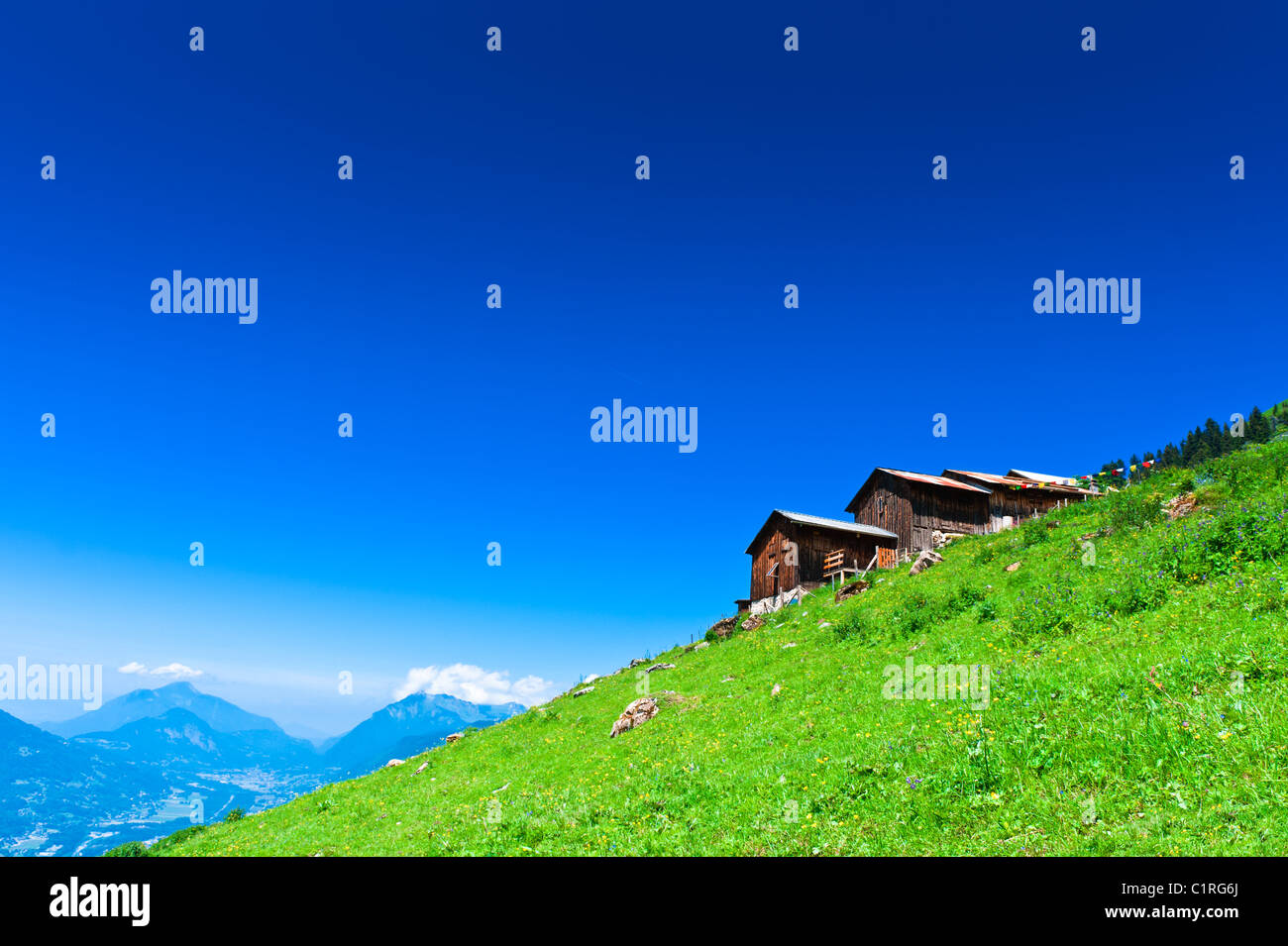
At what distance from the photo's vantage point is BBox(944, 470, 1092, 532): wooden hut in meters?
56.4

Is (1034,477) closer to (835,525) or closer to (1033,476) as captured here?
(1033,476)

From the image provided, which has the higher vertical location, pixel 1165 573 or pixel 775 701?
pixel 1165 573

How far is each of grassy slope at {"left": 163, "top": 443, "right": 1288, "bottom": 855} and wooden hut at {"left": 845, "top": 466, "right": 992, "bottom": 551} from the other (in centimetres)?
2640

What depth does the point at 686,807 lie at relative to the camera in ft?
43.2

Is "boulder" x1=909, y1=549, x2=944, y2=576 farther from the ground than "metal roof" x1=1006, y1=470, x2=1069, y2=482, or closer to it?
closer to it

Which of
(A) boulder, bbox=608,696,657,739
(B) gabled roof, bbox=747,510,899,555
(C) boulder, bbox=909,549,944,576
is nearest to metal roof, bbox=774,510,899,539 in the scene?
(B) gabled roof, bbox=747,510,899,555

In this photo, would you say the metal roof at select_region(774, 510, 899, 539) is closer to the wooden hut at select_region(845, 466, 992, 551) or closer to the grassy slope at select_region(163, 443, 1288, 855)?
the wooden hut at select_region(845, 466, 992, 551)

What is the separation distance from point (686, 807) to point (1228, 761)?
28.8 feet

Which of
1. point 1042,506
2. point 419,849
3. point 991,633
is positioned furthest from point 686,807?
point 1042,506

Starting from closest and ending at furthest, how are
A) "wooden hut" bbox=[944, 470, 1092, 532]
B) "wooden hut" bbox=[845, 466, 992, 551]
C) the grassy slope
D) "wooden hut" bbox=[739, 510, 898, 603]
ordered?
the grassy slope → "wooden hut" bbox=[739, 510, 898, 603] → "wooden hut" bbox=[845, 466, 992, 551] → "wooden hut" bbox=[944, 470, 1092, 532]

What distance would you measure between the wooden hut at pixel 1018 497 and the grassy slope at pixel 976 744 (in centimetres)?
2951

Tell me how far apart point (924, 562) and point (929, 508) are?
21.7 meters

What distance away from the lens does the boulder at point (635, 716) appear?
76.2 feet
